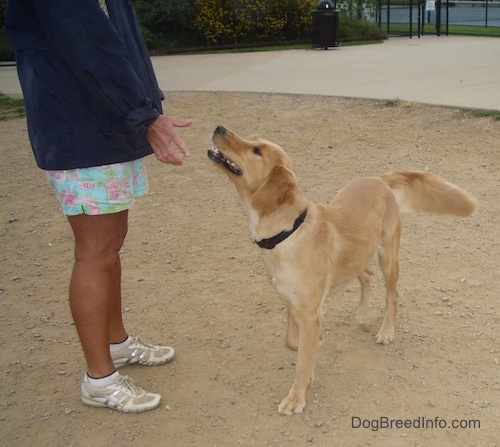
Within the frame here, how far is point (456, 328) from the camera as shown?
145 inches

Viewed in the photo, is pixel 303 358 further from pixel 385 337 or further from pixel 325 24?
pixel 325 24

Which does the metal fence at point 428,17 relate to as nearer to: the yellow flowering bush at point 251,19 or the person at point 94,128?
the yellow flowering bush at point 251,19

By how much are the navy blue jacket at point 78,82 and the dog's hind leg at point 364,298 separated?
5.48 ft

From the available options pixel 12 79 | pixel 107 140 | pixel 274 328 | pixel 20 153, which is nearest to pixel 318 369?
pixel 274 328

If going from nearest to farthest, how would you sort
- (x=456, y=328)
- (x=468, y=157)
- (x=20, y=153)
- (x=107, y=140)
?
(x=107, y=140)
(x=456, y=328)
(x=468, y=157)
(x=20, y=153)

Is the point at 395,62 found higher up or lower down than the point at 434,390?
higher up

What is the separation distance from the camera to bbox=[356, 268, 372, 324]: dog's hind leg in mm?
3854

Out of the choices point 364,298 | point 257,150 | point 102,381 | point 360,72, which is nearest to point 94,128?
point 257,150

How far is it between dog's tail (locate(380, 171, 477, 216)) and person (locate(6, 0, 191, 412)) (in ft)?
4.81

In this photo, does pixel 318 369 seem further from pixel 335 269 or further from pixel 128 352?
pixel 128 352

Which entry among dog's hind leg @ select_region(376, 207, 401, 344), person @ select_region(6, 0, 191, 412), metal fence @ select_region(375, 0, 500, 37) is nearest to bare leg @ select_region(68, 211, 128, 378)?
person @ select_region(6, 0, 191, 412)

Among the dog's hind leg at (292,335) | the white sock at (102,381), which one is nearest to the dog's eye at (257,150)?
the dog's hind leg at (292,335)

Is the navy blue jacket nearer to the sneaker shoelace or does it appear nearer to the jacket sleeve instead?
the jacket sleeve

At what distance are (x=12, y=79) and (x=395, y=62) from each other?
784 centimetres
